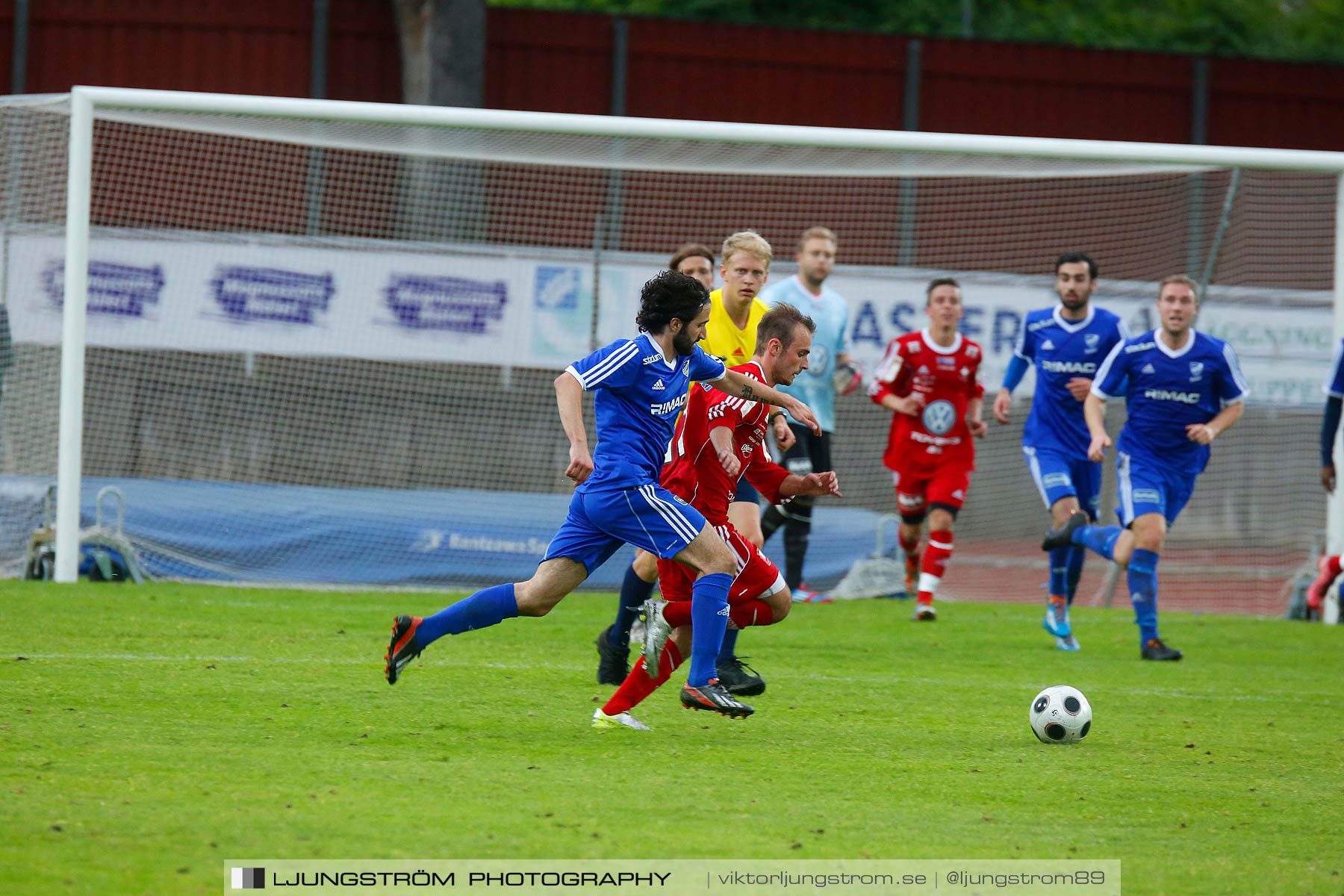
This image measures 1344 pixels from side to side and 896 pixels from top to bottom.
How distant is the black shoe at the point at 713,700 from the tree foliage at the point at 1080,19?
1935cm

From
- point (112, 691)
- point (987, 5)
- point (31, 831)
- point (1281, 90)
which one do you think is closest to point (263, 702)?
point (112, 691)

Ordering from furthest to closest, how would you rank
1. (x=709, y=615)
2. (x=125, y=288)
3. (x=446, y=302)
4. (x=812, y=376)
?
(x=446, y=302) < (x=125, y=288) < (x=812, y=376) < (x=709, y=615)

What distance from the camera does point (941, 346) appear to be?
9953 mm

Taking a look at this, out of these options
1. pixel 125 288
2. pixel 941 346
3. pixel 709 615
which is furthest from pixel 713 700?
pixel 125 288

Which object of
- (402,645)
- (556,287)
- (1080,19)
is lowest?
(402,645)

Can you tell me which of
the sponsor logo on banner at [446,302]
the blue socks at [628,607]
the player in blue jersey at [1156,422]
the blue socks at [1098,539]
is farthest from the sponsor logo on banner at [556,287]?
the blue socks at [628,607]

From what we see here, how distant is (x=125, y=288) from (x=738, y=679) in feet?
23.6

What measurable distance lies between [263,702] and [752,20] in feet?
65.5

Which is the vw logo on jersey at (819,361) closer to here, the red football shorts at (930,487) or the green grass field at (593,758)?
the red football shorts at (930,487)

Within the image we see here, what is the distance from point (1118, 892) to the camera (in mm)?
3688

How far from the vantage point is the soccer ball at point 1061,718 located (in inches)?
222

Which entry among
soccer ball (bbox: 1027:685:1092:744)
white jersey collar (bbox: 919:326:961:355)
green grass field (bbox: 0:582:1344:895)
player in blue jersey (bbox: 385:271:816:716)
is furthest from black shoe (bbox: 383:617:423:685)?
white jersey collar (bbox: 919:326:961:355)

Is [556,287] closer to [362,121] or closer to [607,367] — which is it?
[362,121]

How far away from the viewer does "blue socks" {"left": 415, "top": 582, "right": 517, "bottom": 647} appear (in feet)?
17.8
